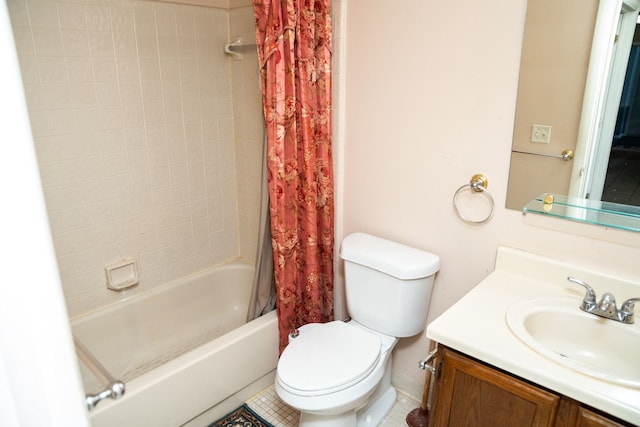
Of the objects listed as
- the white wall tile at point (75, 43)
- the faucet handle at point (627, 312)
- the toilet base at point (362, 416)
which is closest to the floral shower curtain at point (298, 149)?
the toilet base at point (362, 416)

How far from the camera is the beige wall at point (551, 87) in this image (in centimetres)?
143

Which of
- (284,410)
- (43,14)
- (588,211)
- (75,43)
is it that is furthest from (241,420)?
(43,14)

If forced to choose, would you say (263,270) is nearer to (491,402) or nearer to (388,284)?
(388,284)

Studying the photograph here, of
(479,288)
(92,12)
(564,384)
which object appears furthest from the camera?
(92,12)

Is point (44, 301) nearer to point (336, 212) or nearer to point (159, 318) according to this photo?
point (336, 212)

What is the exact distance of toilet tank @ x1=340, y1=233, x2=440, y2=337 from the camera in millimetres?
1802

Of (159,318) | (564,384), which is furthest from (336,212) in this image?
(564,384)

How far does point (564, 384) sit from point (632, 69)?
0.96 meters

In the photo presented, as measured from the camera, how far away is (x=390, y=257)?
1842 millimetres

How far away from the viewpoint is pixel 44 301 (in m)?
0.42

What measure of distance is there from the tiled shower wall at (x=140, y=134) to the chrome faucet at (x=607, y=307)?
1777 millimetres

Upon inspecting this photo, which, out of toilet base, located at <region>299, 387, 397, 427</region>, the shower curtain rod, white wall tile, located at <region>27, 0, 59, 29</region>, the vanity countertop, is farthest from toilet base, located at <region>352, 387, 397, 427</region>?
white wall tile, located at <region>27, 0, 59, 29</region>

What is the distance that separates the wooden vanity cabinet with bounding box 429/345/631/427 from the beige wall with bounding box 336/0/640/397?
22 cm

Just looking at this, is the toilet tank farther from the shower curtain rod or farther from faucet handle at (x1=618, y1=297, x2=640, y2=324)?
the shower curtain rod
